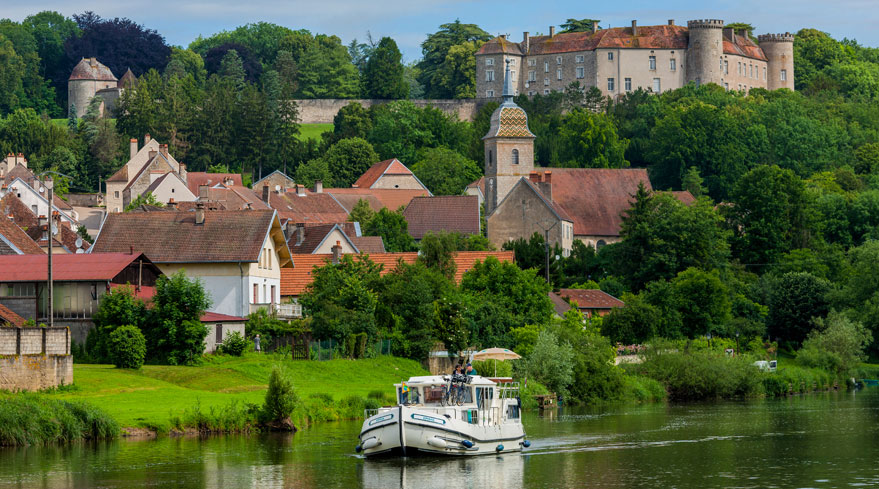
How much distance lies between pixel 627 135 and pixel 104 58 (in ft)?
237

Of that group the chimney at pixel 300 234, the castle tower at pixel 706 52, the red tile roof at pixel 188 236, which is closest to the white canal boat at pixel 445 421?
the red tile roof at pixel 188 236

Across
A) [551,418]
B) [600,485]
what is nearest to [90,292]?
[551,418]

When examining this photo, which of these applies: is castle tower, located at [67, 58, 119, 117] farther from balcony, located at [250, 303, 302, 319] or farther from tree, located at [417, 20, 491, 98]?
balcony, located at [250, 303, 302, 319]

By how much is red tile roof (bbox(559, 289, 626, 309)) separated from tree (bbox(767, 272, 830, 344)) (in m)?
10.2

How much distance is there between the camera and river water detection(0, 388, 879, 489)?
3922cm

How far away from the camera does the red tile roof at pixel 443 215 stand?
116 meters

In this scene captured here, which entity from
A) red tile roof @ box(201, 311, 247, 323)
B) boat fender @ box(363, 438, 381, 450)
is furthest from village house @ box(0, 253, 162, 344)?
boat fender @ box(363, 438, 381, 450)

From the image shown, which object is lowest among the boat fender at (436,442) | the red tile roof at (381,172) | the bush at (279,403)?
the boat fender at (436,442)

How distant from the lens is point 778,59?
183 m

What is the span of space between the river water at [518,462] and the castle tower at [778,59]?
132 m

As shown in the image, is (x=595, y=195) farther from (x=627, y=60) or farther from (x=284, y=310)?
(x=284, y=310)

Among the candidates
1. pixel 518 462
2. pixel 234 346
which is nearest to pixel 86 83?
pixel 234 346

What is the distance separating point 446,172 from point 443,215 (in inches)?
1220

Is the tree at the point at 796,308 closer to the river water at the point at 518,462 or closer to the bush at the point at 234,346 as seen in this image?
the river water at the point at 518,462
